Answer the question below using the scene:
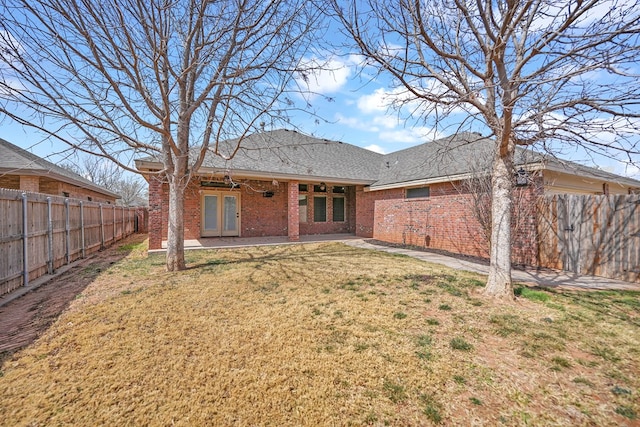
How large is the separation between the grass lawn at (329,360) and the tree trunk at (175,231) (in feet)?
4.71

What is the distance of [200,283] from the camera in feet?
17.3

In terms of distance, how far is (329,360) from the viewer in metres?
2.62

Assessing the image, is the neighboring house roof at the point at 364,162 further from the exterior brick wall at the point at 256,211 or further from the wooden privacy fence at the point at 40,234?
the wooden privacy fence at the point at 40,234

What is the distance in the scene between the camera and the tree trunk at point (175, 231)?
621 cm

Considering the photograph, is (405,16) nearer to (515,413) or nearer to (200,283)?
(515,413)

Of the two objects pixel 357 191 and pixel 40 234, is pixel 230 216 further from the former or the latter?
pixel 40 234

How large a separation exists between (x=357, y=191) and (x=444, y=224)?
17.8ft

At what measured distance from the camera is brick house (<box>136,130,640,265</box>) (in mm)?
7713

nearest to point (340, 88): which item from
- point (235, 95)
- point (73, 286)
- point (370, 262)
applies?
point (235, 95)

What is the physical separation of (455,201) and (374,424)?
8350 millimetres

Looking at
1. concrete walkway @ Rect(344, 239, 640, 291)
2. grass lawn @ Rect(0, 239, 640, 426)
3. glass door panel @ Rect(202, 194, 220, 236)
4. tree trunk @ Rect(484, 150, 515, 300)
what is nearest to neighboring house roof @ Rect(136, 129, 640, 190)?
tree trunk @ Rect(484, 150, 515, 300)

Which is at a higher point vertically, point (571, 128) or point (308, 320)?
point (571, 128)

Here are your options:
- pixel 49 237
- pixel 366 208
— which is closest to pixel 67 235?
pixel 49 237

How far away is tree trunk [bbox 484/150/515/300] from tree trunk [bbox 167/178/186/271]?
6423mm
